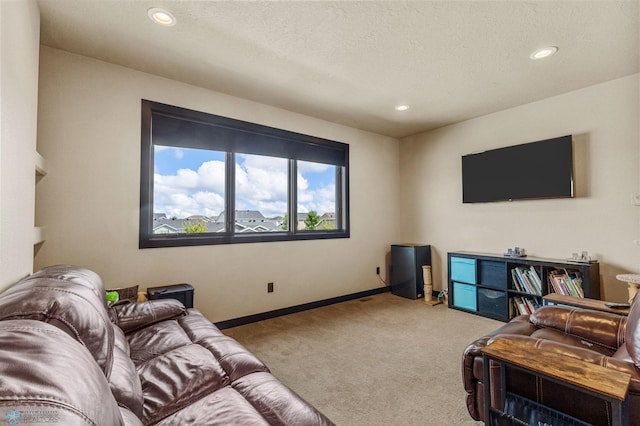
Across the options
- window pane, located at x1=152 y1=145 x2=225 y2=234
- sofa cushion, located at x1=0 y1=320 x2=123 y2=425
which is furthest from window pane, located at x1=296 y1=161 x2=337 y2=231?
sofa cushion, located at x1=0 y1=320 x2=123 y2=425

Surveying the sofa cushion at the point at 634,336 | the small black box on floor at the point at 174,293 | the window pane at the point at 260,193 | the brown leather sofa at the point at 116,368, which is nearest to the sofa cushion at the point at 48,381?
the brown leather sofa at the point at 116,368

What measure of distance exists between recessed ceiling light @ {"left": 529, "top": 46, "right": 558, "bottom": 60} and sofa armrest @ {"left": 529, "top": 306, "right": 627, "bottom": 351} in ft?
6.71

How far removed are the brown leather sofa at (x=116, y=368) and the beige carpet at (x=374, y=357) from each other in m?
0.82

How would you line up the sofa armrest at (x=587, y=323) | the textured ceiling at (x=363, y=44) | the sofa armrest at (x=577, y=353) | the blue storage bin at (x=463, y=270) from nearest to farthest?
1. the sofa armrest at (x=577, y=353)
2. the sofa armrest at (x=587, y=323)
3. the textured ceiling at (x=363, y=44)
4. the blue storage bin at (x=463, y=270)

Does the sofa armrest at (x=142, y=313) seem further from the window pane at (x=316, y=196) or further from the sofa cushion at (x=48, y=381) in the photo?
the window pane at (x=316, y=196)

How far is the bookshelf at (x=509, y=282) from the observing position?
120 inches

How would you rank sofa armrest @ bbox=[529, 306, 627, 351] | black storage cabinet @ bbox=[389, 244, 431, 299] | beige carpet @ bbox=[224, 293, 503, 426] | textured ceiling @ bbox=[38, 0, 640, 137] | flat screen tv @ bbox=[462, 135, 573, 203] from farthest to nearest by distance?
1. black storage cabinet @ bbox=[389, 244, 431, 299]
2. flat screen tv @ bbox=[462, 135, 573, 203]
3. textured ceiling @ bbox=[38, 0, 640, 137]
4. beige carpet @ bbox=[224, 293, 503, 426]
5. sofa armrest @ bbox=[529, 306, 627, 351]

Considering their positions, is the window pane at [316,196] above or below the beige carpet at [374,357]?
above

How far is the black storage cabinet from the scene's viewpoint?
14.5 feet

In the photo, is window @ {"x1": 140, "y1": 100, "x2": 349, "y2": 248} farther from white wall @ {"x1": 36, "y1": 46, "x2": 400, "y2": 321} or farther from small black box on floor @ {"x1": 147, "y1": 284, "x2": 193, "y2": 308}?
small black box on floor @ {"x1": 147, "y1": 284, "x2": 193, "y2": 308}

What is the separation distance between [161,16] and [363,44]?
1468 mm

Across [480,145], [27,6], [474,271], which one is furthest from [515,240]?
[27,6]

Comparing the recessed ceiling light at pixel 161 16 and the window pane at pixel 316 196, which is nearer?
the recessed ceiling light at pixel 161 16

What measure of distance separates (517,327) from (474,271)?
195 cm
